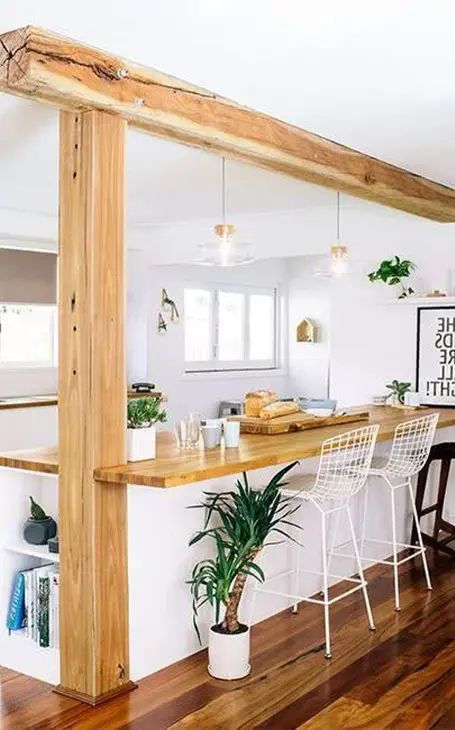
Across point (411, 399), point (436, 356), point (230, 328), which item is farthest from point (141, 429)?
point (230, 328)

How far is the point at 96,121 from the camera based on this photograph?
309 centimetres

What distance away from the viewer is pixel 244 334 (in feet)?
29.0

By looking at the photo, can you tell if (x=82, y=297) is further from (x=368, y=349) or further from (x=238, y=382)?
(x=238, y=382)

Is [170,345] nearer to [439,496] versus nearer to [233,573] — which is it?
[439,496]

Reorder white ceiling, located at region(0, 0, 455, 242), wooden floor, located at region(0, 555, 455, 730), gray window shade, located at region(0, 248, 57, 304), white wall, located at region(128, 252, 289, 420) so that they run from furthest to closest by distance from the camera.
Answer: white wall, located at region(128, 252, 289, 420) → gray window shade, located at region(0, 248, 57, 304) → wooden floor, located at region(0, 555, 455, 730) → white ceiling, located at region(0, 0, 455, 242)

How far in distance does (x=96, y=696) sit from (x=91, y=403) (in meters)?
1.10

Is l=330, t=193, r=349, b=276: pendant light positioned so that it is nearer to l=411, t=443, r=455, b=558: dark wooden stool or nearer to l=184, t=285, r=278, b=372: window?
l=411, t=443, r=455, b=558: dark wooden stool

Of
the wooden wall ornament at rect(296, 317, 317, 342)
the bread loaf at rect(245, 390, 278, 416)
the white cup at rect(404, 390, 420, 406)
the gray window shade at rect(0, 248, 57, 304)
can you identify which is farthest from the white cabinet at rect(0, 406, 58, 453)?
the wooden wall ornament at rect(296, 317, 317, 342)

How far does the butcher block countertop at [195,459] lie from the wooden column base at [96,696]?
0.82 meters

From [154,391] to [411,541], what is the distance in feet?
9.21

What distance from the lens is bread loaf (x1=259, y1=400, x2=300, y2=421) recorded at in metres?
4.43

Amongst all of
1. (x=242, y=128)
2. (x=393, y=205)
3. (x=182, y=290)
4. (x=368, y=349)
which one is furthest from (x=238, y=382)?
(x=242, y=128)

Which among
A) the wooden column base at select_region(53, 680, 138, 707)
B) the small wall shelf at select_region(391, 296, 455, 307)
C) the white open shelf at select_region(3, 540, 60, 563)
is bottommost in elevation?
the wooden column base at select_region(53, 680, 138, 707)

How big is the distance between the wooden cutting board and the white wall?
2.89 m
